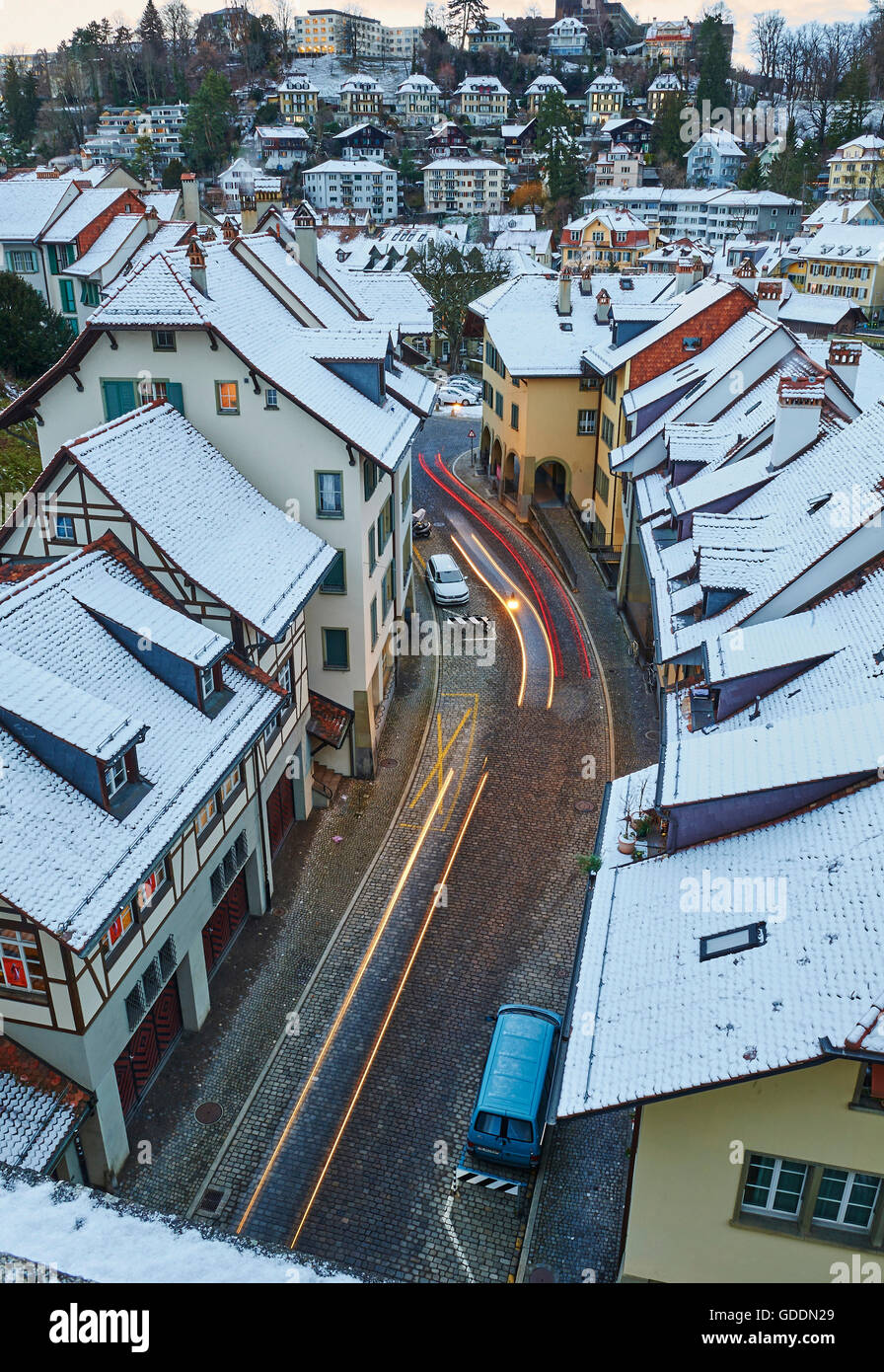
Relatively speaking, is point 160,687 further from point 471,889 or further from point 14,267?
point 14,267

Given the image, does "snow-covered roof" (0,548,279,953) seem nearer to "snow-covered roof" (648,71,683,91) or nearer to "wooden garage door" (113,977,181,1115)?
"wooden garage door" (113,977,181,1115)

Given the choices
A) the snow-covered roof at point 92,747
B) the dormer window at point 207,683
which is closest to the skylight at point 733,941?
the snow-covered roof at point 92,747

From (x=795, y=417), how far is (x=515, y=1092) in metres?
22.7

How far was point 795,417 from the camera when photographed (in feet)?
108

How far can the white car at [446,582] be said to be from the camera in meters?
47.3

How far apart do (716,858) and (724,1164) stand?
17.6 ft

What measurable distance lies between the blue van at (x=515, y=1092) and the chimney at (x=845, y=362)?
87.2 ft

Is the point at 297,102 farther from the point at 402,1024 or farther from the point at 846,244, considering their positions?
the point at 402,1024

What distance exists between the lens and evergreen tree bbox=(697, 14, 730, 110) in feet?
535

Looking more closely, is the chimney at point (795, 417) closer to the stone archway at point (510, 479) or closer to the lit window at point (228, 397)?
the lit window at point (228, 397)

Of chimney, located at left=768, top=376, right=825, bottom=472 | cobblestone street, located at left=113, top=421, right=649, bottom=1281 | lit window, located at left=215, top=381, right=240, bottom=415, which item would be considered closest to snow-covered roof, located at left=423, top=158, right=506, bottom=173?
chimney, located at left=768, top=376, right=825, bottom=472

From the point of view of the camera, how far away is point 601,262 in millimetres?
125000

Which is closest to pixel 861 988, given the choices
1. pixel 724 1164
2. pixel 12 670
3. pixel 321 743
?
→ pixel 724 1164

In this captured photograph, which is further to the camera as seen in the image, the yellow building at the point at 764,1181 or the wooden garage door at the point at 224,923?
the wooden garage door at the point at 224,923
